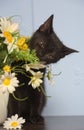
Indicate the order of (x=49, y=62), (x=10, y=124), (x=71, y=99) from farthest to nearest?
(x=71, y=99) → (x=49, y=62) → (x=10, y=124)

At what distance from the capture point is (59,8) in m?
1.18

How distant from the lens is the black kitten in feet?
3.22

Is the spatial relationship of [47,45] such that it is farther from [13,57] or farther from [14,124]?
[14,124]

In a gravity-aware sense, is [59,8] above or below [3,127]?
above

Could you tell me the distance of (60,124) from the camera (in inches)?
37.7

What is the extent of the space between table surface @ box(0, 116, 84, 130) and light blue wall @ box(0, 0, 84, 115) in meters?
0.07

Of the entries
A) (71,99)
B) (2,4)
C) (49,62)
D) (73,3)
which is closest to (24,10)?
(2,4)

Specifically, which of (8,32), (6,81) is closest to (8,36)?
(8,32)

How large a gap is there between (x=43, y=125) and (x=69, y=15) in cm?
46

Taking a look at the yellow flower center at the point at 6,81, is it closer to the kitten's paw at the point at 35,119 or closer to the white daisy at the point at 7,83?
the white daisy at the point at 7,83

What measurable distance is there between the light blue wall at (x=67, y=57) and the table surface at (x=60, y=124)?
0.07m

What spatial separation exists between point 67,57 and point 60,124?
0.99 ft

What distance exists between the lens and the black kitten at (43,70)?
3.22ft

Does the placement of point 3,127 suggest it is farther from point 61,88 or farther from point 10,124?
point 61,88
